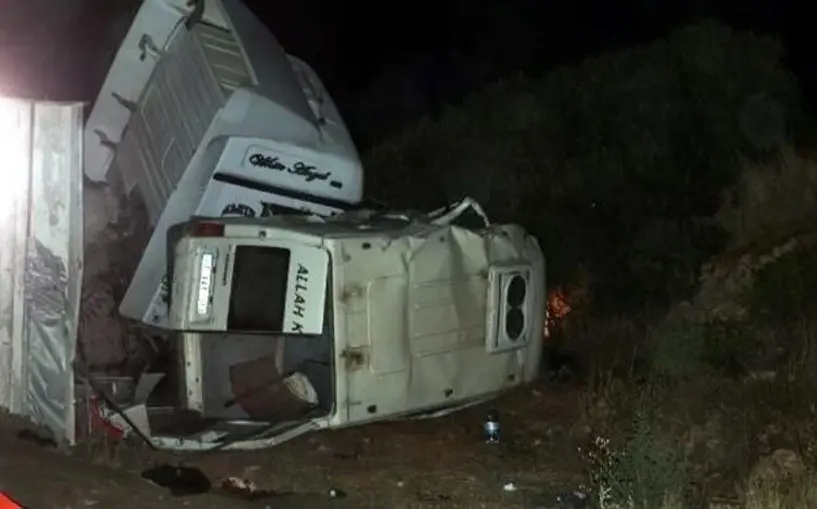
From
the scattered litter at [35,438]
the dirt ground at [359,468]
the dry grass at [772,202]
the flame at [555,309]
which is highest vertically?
the dry grass at [772,202]

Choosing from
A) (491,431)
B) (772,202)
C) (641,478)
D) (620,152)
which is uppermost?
(620,152)

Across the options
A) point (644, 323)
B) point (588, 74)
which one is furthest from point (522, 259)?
point (588, 74)

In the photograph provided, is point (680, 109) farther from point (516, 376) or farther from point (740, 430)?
point (740, 430)

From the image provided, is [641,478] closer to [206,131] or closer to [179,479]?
[179,479]

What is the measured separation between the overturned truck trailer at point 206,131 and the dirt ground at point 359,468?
6.51ft

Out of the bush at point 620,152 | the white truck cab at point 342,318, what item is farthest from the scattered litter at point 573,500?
the bush at point 620,152

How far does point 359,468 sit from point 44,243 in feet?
7.67

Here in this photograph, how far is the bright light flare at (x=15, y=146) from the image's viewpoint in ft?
25.6

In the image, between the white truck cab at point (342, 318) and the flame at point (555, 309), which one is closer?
the white truck cab at point (342, 318)

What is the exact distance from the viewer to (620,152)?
43.5 feet

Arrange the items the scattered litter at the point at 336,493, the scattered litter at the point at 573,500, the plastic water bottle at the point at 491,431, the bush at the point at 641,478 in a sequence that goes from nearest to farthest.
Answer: the bush at the point at 641,478
the scattered litter at the point at 573,500
the scattered litter at the point at 336,493
the plastic water bottle at the point at 491,431

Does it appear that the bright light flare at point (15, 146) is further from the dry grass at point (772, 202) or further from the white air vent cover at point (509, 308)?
the dry grass at point (772, 202)

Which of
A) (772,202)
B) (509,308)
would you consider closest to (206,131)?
(509,308)

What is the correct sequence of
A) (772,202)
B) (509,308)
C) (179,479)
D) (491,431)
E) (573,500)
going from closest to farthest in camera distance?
1. (573,500)
2. (179,479)
3. (491,431)
4. (509,308)
5. (772,202)
